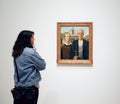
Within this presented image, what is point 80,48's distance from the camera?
3.10m

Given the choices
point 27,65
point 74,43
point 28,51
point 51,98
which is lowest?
point 51,98

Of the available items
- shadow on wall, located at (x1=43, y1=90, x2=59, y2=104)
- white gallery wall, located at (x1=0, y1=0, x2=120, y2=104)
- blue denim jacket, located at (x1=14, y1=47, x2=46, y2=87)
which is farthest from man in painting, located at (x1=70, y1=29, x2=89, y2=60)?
blue denim jacket, located at (x1=14, y1=47, x2=46, y2=87)

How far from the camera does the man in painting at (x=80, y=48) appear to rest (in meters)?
3.10

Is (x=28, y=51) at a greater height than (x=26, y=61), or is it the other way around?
(x=28, y=51)

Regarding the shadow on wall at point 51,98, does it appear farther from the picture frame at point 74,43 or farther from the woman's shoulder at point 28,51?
the woman's shoulder at point 28,51

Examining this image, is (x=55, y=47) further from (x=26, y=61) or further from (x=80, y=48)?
(x=26, y=61)

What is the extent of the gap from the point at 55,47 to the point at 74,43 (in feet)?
0.90

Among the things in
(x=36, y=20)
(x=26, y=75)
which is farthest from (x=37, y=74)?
(x=36, y=20)

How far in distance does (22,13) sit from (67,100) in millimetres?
1391

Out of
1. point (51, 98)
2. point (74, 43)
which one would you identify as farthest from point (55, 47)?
point (51, 98)

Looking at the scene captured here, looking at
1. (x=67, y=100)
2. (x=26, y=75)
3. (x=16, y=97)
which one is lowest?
(x=67, y=100)

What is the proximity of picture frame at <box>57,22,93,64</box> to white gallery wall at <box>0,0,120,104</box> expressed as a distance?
6 cm

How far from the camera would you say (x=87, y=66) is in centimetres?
311

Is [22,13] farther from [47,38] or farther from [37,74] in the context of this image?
[37,74]
